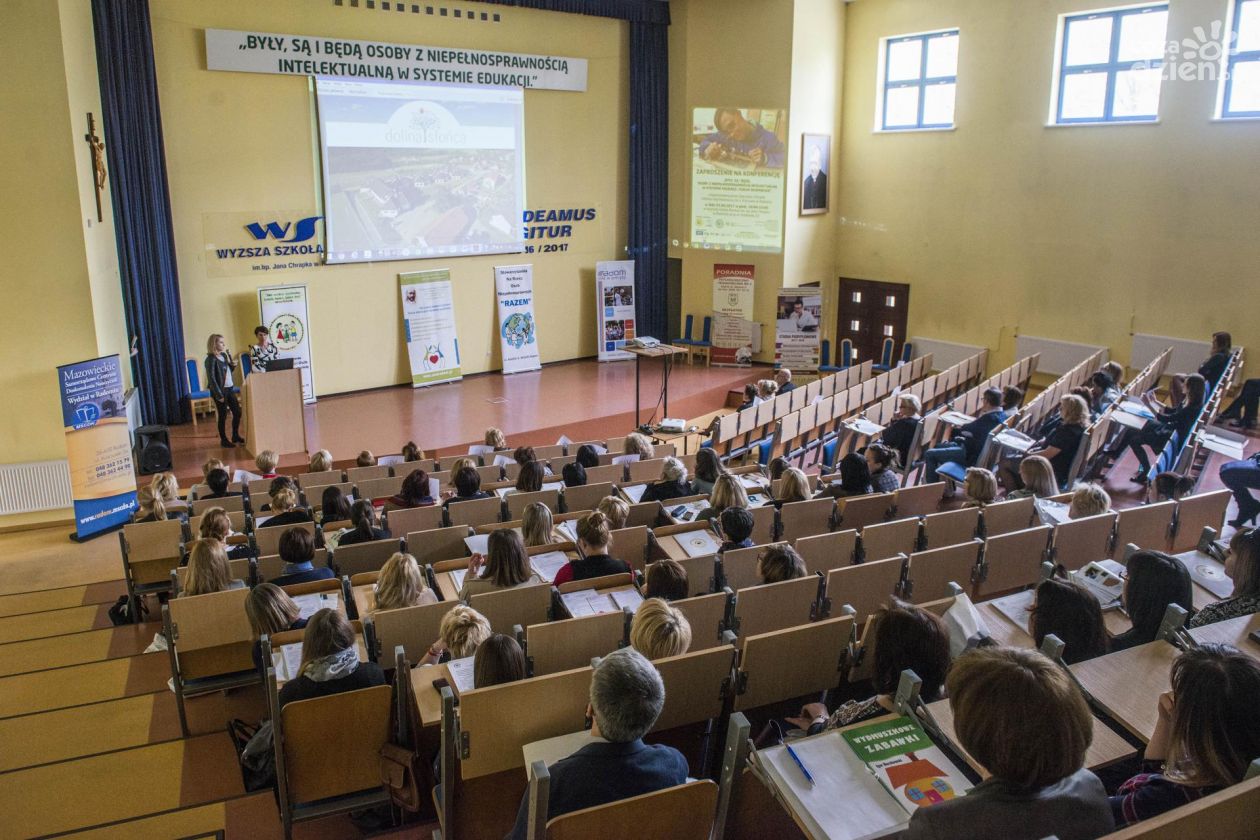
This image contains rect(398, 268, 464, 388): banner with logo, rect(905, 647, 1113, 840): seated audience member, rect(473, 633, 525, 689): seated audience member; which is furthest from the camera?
rect(398, 268, 464, 388): banner with logo

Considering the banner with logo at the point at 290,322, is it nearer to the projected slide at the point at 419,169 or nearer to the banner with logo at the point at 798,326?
the projected slide at the point at 419,169

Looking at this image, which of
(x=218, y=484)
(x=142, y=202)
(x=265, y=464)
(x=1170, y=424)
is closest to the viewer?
(x=218, y=484)

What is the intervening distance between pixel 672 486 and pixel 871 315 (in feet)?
30.1

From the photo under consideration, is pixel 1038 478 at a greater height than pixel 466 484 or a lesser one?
greater

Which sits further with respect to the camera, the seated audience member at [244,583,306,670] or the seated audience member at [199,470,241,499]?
the seated audience member at [199,470,241,499]

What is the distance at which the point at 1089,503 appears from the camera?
5312 mm

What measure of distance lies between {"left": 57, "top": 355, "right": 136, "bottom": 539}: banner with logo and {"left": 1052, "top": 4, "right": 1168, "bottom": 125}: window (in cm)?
1134

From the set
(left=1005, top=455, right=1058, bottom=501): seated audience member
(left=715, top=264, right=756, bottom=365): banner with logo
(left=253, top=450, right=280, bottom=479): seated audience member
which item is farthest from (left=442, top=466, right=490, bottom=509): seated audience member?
(left=715, top=264, right=756, bottom=365): banner with logo

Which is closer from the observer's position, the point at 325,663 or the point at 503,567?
the point at 325,663

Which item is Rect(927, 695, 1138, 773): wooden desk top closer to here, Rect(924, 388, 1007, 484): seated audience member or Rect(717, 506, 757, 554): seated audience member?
Rect(717, 506, 757, 554): seated audience member

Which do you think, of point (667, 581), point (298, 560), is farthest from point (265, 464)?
point (667, 581)

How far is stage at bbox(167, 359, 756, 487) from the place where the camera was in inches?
404

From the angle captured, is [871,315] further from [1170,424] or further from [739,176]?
[1170,424]

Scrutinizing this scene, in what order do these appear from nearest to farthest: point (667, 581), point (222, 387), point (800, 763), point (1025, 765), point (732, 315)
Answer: point (1025, 765), point (800, 763), point (667, 581), point (222, 387), point (732, 315)
